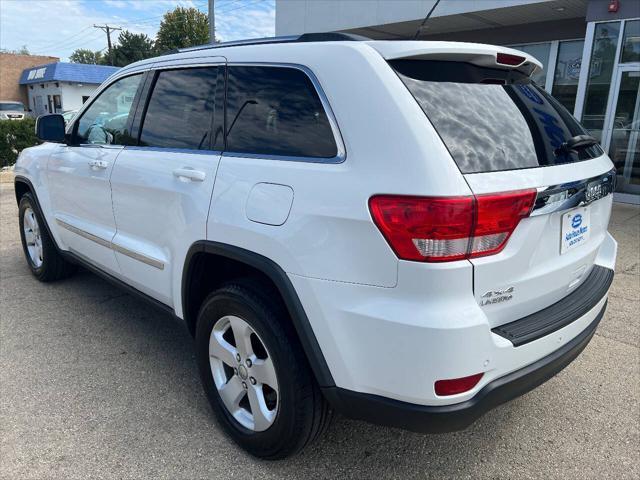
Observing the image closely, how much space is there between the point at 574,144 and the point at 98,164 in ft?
9.31

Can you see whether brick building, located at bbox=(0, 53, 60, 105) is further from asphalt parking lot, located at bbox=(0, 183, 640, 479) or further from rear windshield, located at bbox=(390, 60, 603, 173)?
rear windshield, located at bbox=(390, 60, 603, 173)

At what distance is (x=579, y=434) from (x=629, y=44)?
9256 millimetres

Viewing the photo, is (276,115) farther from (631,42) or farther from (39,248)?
(631,42)

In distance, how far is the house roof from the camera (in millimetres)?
39062

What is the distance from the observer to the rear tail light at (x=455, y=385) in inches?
70.1

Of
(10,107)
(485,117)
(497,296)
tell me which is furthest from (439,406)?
(10,107)

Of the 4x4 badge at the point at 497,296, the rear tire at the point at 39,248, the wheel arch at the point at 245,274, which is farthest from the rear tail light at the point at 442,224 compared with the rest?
the rear tire at the point at 39,248

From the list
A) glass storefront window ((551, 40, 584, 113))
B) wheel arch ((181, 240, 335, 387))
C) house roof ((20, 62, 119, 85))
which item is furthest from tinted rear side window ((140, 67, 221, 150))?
house roof ((20, 62, 119, 85))

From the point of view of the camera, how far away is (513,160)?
1.97 m

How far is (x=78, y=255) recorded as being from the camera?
3.96 m

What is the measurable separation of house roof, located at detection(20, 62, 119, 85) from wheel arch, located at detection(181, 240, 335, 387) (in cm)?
4015

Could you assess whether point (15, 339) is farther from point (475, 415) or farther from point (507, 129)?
point (507, 129)

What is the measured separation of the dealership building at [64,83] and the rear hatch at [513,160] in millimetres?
41127

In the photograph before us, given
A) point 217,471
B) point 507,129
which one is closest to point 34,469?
point 217,471
